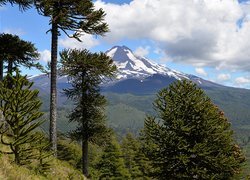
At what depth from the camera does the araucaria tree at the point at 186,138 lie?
19.4 metres

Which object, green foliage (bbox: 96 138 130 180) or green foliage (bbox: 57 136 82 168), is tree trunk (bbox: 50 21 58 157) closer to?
green foliage (bbox: 96 138 130 180)

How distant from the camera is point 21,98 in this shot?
934cm

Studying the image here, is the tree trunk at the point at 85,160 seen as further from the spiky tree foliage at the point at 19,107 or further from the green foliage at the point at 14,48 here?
the spiky tree foliage at the point at 19,107

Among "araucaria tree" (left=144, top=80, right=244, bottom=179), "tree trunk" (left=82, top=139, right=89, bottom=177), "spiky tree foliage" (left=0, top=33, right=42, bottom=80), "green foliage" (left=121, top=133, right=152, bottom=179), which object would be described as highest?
"spiky tree foliage" (left=0, top=33, right=42, bottom=80)

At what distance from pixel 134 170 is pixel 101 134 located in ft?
128

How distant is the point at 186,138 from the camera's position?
20312mm

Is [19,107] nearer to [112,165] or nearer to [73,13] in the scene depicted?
[73,13]

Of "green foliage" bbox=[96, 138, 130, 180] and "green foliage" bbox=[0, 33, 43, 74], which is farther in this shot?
"green foliage" bbox=[96, 138, 130, 180]

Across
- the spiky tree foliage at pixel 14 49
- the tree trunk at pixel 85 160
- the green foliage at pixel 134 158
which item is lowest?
the green foliage at pixel 134 158

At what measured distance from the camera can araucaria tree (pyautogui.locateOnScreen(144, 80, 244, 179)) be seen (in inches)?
765

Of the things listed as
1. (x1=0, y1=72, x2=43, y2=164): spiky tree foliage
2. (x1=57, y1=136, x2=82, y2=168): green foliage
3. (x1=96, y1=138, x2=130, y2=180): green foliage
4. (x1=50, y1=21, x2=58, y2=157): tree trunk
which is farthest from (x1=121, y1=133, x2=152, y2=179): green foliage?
(x1=0, y1=72, x2=43, y2=164): spiky tree foliage

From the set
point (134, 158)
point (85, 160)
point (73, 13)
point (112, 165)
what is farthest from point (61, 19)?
point (134, 158)

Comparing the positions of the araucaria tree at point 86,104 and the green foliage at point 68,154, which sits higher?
the araucaria tree at point 86,104

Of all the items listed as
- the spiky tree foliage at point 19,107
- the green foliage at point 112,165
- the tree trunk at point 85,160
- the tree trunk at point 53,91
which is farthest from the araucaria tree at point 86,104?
the green foliage at point 112,165
